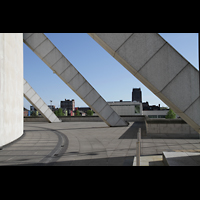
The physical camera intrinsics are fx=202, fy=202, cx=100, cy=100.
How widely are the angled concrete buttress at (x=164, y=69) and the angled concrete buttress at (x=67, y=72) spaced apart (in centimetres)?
1563

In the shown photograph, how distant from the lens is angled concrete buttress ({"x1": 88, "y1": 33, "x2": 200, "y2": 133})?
22.2 feet

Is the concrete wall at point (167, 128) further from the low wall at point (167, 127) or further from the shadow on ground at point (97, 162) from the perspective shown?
the shadow on ground at point (97, 162)

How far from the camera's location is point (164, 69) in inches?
269

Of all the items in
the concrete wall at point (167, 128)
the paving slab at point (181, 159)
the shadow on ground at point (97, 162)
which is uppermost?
the concrete wall at point (167, 128)

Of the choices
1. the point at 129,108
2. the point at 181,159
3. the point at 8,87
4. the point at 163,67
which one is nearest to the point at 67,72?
the point at 8,87

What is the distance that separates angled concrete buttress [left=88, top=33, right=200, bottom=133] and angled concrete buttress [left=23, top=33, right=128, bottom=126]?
51.3ft

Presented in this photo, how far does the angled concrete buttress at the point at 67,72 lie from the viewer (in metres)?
20.7

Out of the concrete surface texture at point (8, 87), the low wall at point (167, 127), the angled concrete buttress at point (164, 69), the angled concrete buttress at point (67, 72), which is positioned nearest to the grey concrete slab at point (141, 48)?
the angled concrete buttress at point (164, 69)

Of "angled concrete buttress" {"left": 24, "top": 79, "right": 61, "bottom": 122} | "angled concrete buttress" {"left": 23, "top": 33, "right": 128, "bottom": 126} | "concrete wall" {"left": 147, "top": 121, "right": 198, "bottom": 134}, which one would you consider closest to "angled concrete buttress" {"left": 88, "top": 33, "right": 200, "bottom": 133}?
"concrete wall" {"left": 147, "top": 121, "right": 198, "bottom": 134}

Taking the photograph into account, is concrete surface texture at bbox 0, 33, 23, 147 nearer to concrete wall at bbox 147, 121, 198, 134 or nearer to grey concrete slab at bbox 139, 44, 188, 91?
grey concrete slab at bbox 139, 44, 188, 91
